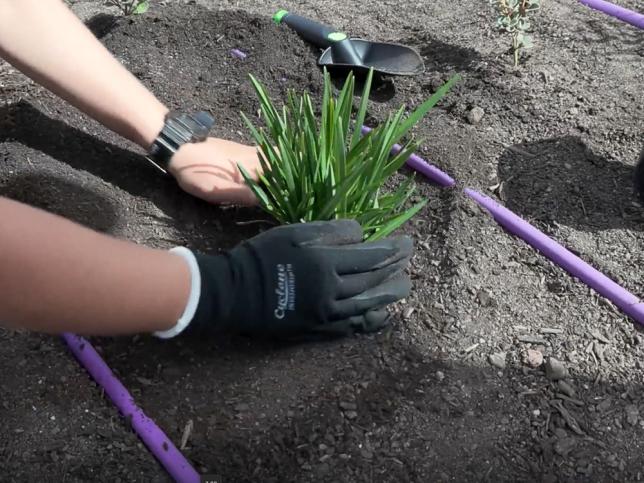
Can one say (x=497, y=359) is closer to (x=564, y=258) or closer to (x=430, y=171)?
(x=564, y=258)

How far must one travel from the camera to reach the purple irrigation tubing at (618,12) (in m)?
2.06

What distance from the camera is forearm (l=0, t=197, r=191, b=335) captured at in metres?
0.86

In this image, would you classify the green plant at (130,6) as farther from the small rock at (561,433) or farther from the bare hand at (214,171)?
the small rock at (561,433)

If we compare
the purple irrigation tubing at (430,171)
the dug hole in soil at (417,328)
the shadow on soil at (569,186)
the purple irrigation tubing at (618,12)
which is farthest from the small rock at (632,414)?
the purple irrigation tubing at (618,12)

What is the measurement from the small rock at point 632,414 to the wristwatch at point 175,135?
1.04m

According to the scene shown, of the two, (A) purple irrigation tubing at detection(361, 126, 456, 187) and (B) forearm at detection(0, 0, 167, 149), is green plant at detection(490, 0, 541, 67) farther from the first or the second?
(B) forearm at detection(0, 0, 167, 149)

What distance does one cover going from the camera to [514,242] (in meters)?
1.45

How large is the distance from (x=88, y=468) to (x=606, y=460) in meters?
0.84

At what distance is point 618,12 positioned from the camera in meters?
2.11

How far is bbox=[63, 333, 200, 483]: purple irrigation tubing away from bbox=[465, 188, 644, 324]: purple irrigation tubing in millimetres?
833

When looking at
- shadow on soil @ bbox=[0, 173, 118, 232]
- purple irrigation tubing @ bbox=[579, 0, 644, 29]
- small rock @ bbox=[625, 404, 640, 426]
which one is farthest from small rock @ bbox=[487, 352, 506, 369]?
purple irrigation tubing @ bbox=[579, 0, 644, 29]

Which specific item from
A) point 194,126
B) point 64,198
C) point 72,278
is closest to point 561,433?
point 72,278

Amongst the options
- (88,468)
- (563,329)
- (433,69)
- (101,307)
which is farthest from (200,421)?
(433,69)

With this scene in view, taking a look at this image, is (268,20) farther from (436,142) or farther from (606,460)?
(606,460)
